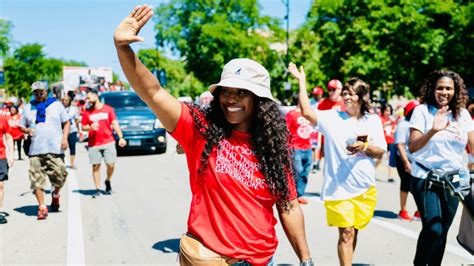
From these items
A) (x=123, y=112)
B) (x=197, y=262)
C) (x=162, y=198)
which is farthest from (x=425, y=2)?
(x=197, y=262)

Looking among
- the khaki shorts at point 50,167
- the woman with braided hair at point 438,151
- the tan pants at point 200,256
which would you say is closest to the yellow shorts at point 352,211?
the woman with braided hair at point 438,151

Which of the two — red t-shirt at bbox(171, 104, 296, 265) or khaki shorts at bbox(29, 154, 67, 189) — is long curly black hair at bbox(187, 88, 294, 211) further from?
khaki shorts at bbox(29, 154, 67, 189)

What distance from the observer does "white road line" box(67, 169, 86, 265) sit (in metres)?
5.66

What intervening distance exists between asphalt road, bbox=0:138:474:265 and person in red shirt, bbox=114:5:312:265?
306cm

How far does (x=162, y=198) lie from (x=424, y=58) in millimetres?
24771

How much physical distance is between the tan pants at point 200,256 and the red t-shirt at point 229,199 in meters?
0.03

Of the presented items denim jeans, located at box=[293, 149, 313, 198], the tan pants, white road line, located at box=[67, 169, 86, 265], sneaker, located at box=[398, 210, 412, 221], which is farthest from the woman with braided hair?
denim jeans, located at box=[293, 149, 313, 198]

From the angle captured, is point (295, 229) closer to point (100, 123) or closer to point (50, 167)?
point (50, 167)

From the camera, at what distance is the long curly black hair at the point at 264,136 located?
2.59 meters

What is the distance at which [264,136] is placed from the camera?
2.67 m

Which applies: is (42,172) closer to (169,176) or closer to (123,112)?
(169,176)

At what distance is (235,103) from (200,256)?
76cm

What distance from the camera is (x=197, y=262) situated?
99.0 inches

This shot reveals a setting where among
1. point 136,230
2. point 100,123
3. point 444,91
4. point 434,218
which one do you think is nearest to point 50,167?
point 100,123
